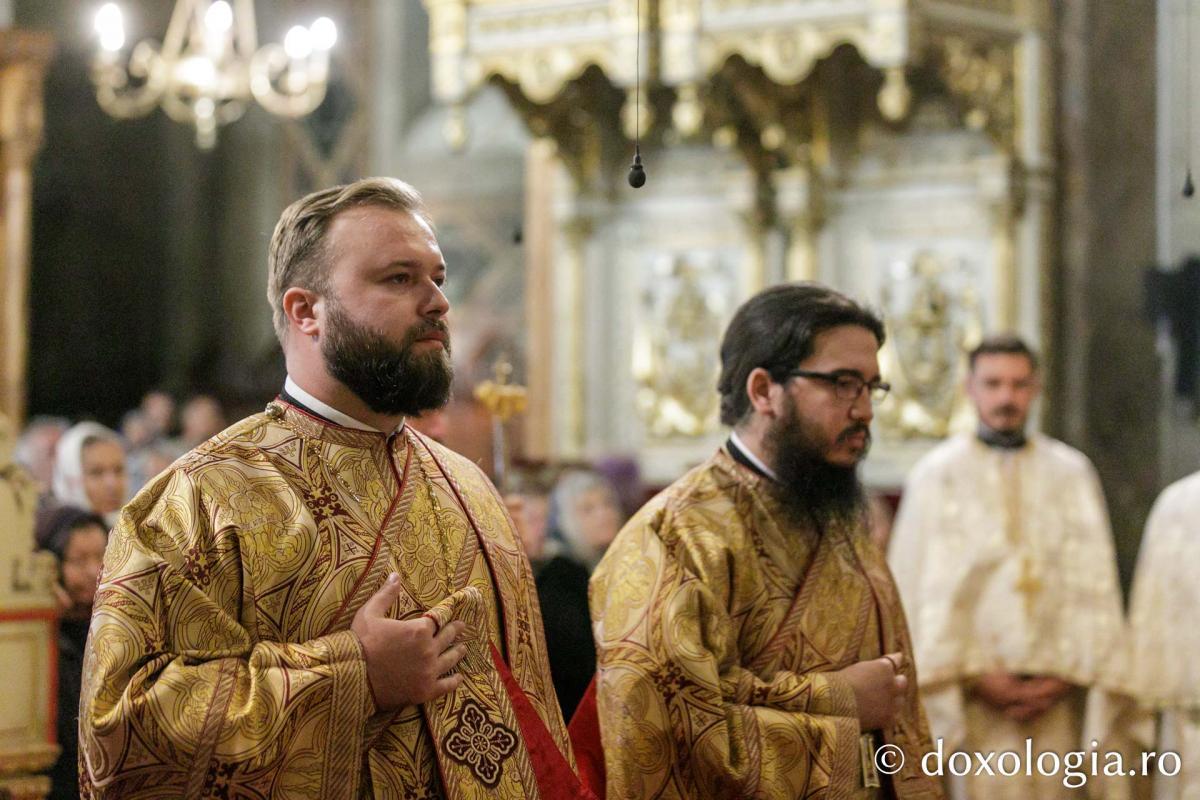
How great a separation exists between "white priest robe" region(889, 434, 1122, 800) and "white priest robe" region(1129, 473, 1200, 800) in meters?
0.11

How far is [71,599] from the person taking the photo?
4703 mm

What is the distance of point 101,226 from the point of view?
40.5 ft

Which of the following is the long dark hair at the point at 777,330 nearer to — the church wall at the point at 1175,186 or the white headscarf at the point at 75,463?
the church wall at the point at 1175,186

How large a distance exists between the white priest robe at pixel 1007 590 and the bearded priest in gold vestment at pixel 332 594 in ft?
9.70

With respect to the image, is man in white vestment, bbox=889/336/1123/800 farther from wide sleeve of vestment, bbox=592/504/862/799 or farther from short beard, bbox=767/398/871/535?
wide sleeve of vestment, bbox=592/504/862/799

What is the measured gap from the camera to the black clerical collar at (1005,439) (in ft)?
18.9

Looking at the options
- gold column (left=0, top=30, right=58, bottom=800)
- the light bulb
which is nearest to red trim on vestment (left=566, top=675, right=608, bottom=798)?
gold column (left=0, top=30, right=58, bottom=800)

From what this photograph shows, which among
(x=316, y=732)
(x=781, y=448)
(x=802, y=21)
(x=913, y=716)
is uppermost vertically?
(x=802, y=21)

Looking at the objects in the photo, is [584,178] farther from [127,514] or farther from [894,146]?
[127,514]

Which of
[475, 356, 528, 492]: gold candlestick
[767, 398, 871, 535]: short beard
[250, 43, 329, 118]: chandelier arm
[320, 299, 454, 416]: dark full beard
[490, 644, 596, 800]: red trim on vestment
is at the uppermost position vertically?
[250, 43, 329, 118]: chandelier arm

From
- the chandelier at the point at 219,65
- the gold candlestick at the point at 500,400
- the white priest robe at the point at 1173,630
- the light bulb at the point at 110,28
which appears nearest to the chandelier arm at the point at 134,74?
the chandelier at the point at 219,65

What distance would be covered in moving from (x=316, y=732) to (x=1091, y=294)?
5.78 metres

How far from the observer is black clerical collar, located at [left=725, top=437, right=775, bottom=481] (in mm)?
3503

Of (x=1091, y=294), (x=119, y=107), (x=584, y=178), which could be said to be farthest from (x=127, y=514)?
(x=119, y=107)
